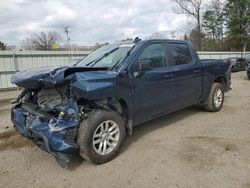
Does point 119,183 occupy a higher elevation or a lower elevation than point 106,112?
lower

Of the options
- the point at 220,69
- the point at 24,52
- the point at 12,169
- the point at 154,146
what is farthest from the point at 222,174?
the point at 24,52

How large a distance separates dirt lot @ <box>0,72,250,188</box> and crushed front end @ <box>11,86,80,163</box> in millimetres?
397

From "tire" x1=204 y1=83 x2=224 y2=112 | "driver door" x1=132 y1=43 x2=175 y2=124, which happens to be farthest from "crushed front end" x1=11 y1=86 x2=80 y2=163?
"tire" x1=204 y1=83 x2=224 y2=112

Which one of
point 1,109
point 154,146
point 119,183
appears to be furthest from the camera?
point 1,109

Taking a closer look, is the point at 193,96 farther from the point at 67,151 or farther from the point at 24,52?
the point at 24,52

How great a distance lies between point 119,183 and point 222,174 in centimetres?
137

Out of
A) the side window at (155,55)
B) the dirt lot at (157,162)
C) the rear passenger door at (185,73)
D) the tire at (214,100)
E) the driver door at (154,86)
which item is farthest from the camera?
the tire at (214,100)

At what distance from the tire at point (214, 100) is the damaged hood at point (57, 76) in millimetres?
3325

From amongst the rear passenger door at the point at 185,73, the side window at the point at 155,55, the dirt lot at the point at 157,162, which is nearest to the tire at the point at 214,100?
the rear passenger door at the point at 185,73

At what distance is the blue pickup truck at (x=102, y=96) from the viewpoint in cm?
343

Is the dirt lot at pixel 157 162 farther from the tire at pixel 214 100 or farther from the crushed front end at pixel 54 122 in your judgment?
the tire at pixel 214 100

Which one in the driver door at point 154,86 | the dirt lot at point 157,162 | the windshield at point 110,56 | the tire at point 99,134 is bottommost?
the dirt lot at point 157,162

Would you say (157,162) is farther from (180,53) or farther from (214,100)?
(214,100)

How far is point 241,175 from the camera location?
3250mm
